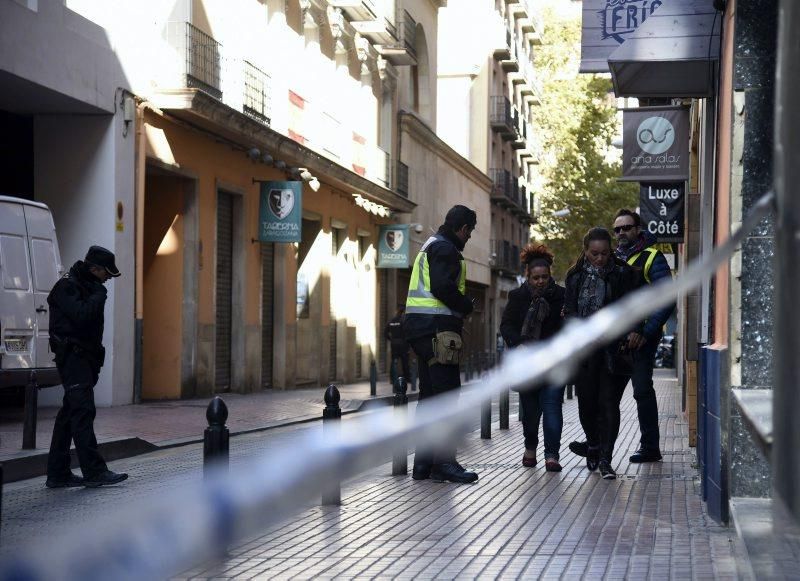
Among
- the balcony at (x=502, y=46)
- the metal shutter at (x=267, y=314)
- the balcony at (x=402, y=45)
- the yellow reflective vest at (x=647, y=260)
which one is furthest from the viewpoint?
the balcony at (x=502, y=46)

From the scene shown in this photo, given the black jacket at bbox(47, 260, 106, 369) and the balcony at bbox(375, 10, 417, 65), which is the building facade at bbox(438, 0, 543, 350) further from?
the black jacket at bbox(47, 260, 106, 369)

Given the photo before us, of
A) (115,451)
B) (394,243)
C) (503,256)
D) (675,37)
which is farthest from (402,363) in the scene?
(503,256)

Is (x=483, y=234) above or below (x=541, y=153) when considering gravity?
below

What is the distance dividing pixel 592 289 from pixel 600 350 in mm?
451

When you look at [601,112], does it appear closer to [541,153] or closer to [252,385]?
[541,153]

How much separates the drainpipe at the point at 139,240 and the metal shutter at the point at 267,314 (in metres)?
6.51

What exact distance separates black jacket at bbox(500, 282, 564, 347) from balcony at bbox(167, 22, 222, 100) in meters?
10.6

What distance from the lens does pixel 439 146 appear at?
140ft

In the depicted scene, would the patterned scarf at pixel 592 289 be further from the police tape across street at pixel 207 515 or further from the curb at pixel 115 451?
the police tape across street at pixel 207 515

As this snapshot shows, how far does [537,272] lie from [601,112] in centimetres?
4738

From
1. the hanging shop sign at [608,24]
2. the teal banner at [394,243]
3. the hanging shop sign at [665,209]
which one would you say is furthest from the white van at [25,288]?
the teal banner at [394,243]

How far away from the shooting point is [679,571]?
584 centimetres

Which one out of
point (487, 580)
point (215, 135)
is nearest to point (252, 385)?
point (215, 135)

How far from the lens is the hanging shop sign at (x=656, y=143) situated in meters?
15.4
